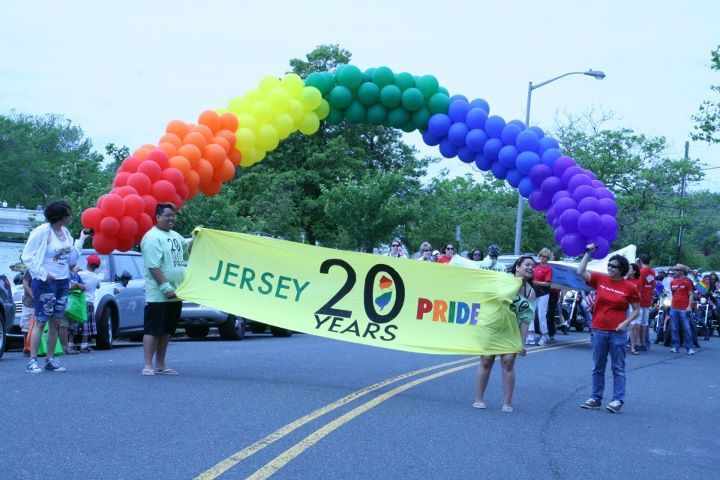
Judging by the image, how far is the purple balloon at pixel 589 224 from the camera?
46.0 ft

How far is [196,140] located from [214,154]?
337 millimetres

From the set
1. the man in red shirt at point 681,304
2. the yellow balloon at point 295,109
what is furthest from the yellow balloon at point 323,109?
the man in red shirt at point 681,304

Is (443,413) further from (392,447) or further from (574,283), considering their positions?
(574,283)

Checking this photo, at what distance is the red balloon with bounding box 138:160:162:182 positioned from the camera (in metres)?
12.9

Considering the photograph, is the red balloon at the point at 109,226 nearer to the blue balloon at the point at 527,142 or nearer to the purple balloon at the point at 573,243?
the blue balloon at the point at 527,142

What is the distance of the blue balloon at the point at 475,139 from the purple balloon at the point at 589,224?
6.59 feet

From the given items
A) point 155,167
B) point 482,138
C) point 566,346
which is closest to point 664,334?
point 566,346

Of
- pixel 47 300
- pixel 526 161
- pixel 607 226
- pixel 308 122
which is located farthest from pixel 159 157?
pixel 607 226

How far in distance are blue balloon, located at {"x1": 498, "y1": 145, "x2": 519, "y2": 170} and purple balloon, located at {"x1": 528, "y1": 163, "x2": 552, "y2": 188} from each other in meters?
0.36

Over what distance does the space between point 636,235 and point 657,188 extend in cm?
309

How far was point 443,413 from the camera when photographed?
9.55 m

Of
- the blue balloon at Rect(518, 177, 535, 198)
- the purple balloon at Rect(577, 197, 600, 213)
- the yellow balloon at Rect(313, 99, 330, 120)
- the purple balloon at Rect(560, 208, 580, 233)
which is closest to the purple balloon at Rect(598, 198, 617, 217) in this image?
the purple balloon at Rect(577, 197, 600, 213)

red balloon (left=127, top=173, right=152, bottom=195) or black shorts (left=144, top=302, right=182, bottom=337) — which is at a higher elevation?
red balloon (left=127, top=173, right=152, bottom=195)

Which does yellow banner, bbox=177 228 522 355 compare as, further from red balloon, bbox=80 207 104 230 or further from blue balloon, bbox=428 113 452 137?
blue balloon, bbox=428 113 452 137
